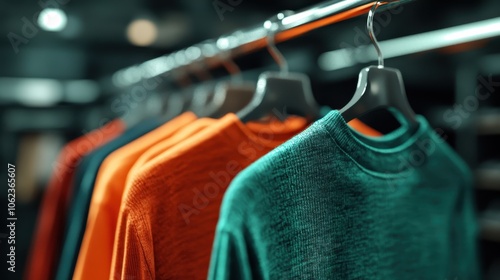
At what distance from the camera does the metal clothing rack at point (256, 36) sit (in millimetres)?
568

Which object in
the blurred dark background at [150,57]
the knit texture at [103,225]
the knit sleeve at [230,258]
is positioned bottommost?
the knit sleeve at [230,258]

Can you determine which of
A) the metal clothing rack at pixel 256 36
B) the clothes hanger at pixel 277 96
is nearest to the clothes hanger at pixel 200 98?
the metal clothing rack at pixel 256 36

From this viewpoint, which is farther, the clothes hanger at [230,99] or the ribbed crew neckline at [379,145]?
the clothes hanger at [230,99]

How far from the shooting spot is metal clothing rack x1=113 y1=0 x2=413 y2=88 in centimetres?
57

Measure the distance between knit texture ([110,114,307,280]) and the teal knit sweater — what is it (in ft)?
0.54

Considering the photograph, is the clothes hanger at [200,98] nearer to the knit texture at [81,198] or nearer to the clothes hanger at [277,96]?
the knit texture at [81,198]

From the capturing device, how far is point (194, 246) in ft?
2.17

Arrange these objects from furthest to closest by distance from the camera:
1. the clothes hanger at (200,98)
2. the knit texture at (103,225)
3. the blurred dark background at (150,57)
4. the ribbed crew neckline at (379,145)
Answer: the blurred dark background at (150,57) < the clothes hanger at (200,98) < the knit texture at (103,225) < the ribbed crew neckline at (379,145)

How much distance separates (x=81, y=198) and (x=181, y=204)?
0.33m

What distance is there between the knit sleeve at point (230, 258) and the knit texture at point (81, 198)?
463mm

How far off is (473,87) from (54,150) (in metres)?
1.92

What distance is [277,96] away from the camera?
2.36ft

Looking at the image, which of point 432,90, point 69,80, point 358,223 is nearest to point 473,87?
point 432,90

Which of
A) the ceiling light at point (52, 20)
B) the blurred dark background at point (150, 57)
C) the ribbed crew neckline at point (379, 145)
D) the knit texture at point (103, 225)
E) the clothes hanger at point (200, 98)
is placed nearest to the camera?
the ribbed crew neckline at point (379, 145)
